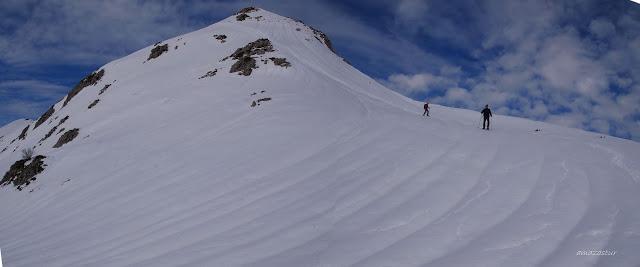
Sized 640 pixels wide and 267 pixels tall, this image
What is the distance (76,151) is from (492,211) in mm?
20903

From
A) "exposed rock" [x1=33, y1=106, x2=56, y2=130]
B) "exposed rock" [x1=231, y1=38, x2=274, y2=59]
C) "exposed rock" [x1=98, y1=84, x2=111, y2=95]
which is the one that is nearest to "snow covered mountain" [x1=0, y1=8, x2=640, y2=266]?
"exposed rock" [x1=231, y1=38, x2=274, y2=59]

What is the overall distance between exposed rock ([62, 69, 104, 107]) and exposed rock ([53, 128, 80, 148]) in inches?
754

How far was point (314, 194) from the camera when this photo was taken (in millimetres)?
9234

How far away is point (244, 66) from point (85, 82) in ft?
90.8

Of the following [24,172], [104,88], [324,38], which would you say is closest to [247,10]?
[324,38]

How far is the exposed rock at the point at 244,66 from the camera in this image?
90.9 ft

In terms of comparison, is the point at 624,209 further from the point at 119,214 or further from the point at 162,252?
the point at 119,214

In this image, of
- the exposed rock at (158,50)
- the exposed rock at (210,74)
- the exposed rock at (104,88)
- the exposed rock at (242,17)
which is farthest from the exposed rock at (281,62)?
the exposed rock at (242,17)

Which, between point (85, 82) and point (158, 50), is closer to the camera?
point (158, 50)

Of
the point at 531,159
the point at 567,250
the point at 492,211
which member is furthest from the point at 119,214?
the point at 531,159

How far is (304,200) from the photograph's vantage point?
8.94m

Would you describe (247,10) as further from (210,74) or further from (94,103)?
(210,74)

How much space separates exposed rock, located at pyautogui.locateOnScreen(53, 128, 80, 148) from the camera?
25319mm

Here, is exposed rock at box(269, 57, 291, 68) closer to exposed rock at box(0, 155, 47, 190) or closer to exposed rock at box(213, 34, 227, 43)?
exposed rock at box(213, 34, 227, 43)
